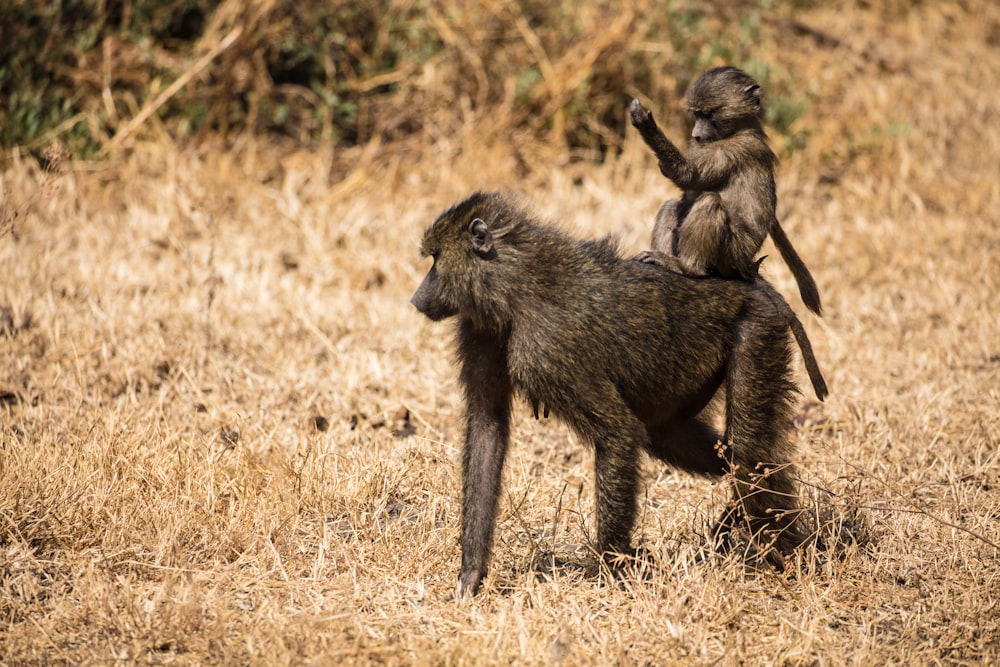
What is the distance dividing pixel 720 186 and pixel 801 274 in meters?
0.51

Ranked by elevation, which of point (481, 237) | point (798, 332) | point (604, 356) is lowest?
point (604, 356)

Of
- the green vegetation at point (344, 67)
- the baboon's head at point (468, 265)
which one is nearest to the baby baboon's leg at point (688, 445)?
the baboon's head at point (468, 265)

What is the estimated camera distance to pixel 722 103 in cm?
392

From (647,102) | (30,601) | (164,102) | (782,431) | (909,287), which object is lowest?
(30,601)

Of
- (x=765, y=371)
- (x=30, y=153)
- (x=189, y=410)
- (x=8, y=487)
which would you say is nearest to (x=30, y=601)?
(x=8, y=487)

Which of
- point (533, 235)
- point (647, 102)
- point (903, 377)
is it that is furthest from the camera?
point (647, 102)

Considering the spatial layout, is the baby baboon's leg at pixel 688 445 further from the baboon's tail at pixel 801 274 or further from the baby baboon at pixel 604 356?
the baboon's tail at pixel 801 274

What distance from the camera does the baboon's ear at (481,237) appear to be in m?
3.39

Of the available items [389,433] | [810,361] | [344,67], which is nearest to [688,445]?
[810,361]

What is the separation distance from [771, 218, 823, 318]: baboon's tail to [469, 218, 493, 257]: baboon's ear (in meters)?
1.13

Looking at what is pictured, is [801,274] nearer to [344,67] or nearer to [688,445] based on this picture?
[688,445]

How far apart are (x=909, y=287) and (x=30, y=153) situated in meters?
5.67

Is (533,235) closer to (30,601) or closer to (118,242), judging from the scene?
(30,601)

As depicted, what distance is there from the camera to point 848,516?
13.0ft
